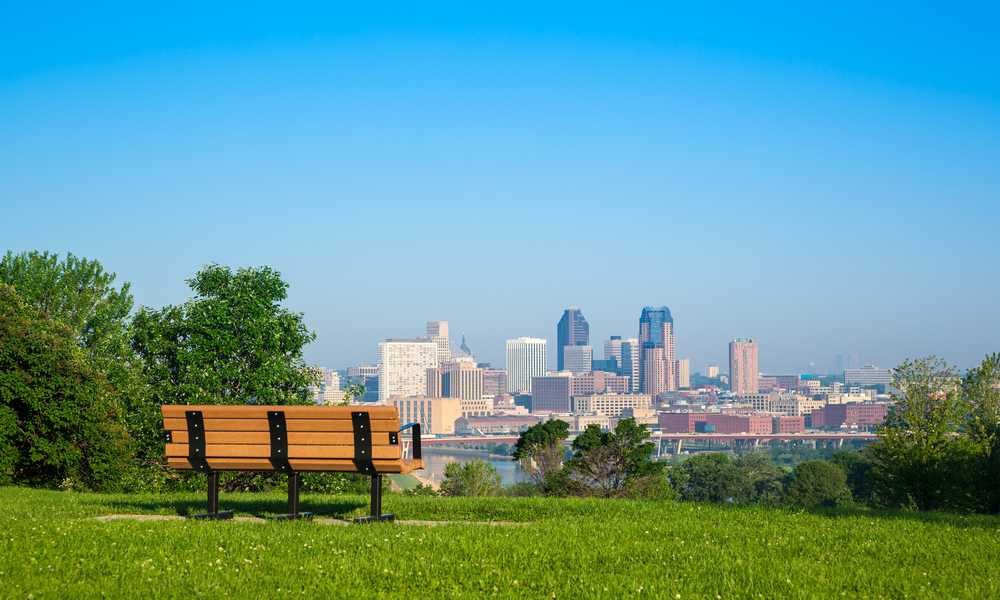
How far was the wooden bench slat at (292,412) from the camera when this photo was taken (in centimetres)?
582

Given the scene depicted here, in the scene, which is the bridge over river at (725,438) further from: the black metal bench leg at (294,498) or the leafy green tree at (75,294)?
the black metal bench leg at (294,498)

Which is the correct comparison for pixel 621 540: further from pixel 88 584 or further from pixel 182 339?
pixel 182 339

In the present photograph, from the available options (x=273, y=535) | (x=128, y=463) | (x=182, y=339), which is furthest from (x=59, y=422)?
(x=273, y=535)

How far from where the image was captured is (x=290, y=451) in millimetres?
6051

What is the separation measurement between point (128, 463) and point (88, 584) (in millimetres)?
11941

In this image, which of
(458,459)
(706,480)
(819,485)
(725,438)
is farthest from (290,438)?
(725,438)

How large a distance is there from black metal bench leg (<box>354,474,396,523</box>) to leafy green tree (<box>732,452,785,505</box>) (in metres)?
55.1

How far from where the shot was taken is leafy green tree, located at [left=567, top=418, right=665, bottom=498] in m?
30.7

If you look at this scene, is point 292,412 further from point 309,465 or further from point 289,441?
point 309,465

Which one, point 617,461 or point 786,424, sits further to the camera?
point 786,424

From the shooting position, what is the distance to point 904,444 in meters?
21.6

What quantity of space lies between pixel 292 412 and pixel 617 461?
2705 centimetres

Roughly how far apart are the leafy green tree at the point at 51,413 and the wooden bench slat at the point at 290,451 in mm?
8729

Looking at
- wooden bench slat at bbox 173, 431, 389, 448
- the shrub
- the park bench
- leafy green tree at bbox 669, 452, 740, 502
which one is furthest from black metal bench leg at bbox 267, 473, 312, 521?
leafy green tree at bbox 669, 452, 740, 502
